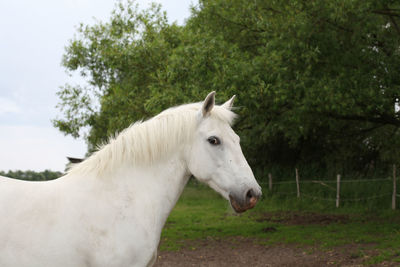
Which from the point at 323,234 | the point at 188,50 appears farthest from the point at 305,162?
the point at 188,50

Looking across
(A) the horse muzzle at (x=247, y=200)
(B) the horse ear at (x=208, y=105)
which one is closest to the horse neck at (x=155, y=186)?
(B) the horse ear at (x=208, y=105)

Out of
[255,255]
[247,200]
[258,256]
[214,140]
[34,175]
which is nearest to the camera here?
[247,200]

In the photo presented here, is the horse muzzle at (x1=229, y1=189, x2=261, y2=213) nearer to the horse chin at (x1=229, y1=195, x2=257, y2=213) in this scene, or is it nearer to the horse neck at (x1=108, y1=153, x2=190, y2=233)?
the horse chin at (x1=229, y1=195, x2=257, y2=213)

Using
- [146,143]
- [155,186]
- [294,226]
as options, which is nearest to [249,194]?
[155,186]

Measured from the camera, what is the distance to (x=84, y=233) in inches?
117

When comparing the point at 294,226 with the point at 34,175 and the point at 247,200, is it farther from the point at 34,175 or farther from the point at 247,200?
the point at 34,175

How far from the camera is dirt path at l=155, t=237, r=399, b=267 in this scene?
26.5ft

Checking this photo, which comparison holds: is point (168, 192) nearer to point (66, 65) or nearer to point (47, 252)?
point (47, 252)

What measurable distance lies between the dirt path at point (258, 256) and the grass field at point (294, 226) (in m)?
0.35

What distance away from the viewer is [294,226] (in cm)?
1187

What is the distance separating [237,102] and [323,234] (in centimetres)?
442

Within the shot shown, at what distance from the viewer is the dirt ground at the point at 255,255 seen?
807 cm

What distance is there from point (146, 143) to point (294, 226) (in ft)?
31.2

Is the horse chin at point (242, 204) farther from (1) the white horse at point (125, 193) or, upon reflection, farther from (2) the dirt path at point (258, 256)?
(2) the dirt path at point (258, 256)
